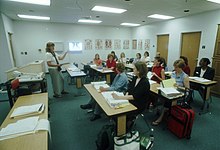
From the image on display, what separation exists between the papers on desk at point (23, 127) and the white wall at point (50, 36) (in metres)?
6.60

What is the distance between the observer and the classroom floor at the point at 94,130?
6.77 ft

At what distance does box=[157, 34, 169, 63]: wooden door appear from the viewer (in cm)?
671

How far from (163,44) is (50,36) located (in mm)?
6239

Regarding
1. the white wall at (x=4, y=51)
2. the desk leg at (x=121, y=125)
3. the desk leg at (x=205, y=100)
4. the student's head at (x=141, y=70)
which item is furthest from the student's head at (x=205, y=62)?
the white wall at (x=4, y=51)

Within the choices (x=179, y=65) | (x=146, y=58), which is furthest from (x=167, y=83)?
(x=146, y=58)

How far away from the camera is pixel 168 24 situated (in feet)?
20.9

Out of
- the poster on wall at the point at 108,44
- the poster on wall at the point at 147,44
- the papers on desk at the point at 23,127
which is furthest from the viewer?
the poster on wall at the point at 108,44

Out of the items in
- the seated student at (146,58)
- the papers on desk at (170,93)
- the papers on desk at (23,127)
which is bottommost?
the papers on desk at (23,127)

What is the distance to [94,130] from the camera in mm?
2451

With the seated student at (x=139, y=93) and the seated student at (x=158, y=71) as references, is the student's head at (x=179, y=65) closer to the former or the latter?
the seated student at (x=158, y=71)

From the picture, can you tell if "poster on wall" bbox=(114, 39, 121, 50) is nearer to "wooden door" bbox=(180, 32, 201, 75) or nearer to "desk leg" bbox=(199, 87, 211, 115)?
"wooden door" bbox=(180, 32, 201, 75)

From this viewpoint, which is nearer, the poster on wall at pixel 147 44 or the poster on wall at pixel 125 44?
the poster on wall at pixel 147 44

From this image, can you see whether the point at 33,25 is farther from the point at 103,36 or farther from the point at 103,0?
the point at 103,0

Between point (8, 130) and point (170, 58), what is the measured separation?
6.72m
